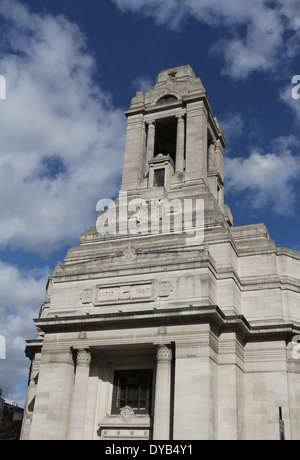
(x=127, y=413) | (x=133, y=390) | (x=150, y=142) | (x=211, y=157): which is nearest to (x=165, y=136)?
(x=150, y=142)

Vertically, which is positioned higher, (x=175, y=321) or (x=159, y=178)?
(x=159, y=178)

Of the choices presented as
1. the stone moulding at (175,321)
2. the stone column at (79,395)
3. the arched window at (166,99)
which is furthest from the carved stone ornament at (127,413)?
the arched window at (166,99)

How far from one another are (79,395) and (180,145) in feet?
80.1

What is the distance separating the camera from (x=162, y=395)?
26609 millimetres

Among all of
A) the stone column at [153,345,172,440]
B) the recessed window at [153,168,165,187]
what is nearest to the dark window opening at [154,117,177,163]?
the recessed window at [153,168,165,187]

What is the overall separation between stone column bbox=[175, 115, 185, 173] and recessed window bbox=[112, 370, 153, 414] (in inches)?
764

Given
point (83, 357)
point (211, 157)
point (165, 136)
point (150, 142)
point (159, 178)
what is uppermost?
point (165, 136)

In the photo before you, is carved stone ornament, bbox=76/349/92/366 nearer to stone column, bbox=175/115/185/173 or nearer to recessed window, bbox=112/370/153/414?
recessed window, bbox=112/370/153/414

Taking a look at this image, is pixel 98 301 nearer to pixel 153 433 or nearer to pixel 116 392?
pixel 116 392

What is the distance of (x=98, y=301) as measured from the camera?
30719mm

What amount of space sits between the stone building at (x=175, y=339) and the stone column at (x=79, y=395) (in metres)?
0.06

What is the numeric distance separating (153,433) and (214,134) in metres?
31.6

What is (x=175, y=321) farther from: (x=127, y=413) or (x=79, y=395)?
(x=79, y=395)
